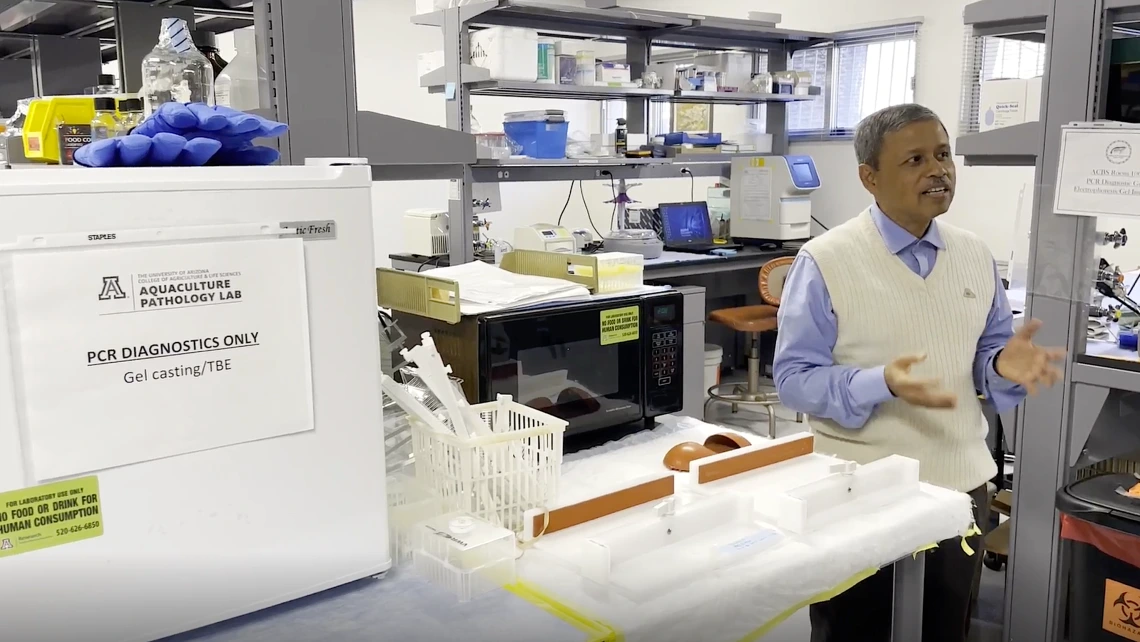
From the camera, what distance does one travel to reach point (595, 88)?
15.3 ft

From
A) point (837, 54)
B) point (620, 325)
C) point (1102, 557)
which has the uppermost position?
point (837, 54)

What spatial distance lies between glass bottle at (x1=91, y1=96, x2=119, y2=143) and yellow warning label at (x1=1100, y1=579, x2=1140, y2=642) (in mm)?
2223

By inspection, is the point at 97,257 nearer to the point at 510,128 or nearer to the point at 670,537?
the point at 670,537

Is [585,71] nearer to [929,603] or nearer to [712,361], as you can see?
[712,361]

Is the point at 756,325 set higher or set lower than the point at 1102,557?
higher

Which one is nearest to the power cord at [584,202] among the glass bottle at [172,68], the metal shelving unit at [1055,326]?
the metal shelving unit at [1055,326]

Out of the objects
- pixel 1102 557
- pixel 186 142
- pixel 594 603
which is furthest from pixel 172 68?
pixel 1102 557

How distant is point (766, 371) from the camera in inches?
223

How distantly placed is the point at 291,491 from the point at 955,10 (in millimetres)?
5360

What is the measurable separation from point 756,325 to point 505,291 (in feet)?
10.4

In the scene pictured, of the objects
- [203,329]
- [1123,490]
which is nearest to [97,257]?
[203,329]

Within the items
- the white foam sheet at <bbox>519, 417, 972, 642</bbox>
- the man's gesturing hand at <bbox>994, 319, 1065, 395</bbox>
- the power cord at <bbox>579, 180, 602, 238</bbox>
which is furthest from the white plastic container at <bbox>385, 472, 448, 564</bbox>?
the power cord at <bbox>579, 180, 602, 238</bbox>

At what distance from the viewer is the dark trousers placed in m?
1.85

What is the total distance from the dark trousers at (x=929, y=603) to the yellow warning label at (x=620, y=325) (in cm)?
73
